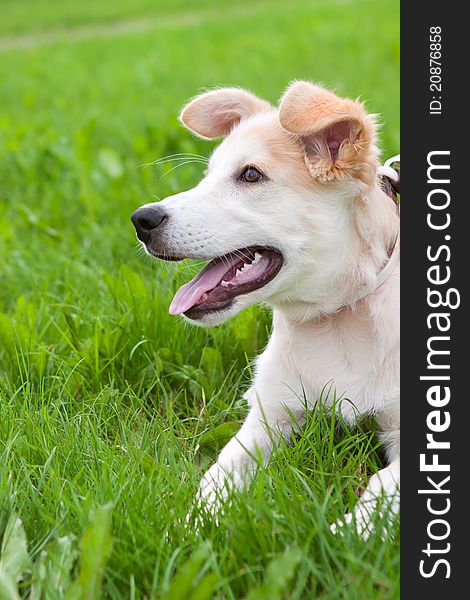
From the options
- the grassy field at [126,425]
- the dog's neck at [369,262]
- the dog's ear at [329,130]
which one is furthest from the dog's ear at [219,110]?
the grassy field at [126,425]

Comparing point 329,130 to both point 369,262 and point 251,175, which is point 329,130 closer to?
point 251,175

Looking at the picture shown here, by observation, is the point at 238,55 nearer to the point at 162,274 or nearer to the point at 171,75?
the point at 171,75

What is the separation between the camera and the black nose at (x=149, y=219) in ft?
8.30

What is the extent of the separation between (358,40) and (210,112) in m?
8.64

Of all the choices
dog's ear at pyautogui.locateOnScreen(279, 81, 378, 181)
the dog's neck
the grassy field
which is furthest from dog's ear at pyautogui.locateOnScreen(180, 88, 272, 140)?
the grassy field

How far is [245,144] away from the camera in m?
2.68

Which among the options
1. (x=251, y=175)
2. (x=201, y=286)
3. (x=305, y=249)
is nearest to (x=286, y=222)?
(x=305, y=249)

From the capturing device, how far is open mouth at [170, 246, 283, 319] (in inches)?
101

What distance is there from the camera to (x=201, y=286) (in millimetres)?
2629

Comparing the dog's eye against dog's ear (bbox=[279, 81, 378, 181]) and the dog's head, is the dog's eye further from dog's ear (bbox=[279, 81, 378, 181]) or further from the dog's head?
A: dog's ear (bbox=[279, 81, 378, 181])

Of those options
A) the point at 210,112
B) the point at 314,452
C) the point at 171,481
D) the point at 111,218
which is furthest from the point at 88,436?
the point at 111,218

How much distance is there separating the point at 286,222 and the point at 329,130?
30 centimetres

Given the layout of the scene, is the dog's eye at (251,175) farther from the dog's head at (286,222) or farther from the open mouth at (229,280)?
the open mouth at (229,280)

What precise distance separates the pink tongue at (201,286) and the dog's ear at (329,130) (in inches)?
14.9
